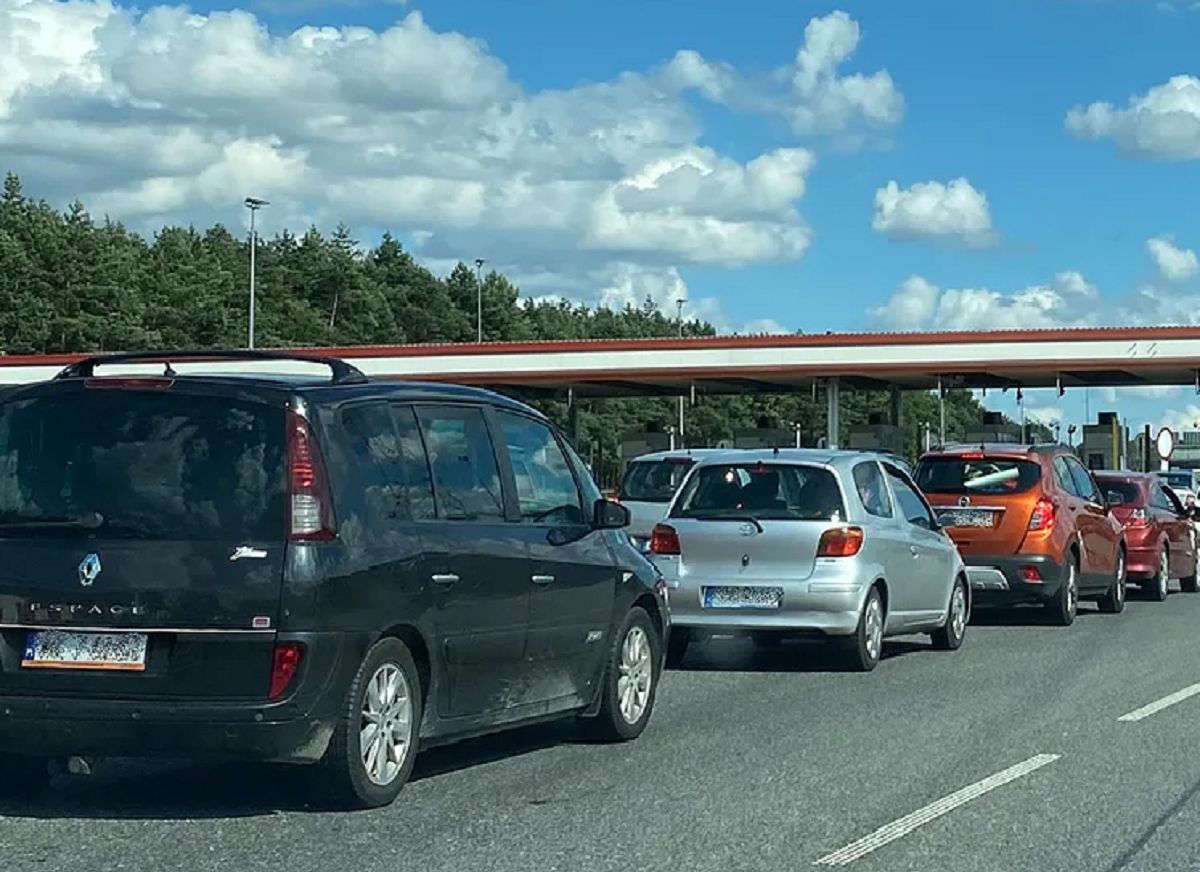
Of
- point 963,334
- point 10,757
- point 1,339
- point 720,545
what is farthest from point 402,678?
point 1,339

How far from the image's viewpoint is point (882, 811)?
28.3 ft

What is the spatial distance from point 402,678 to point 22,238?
80672 millimetres

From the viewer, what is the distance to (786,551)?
47.7 feet

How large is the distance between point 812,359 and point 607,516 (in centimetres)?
4474

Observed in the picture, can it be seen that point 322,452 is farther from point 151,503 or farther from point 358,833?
point 358,833

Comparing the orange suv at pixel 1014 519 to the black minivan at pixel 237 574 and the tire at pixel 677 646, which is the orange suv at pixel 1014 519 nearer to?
the tire at pixel 677 646

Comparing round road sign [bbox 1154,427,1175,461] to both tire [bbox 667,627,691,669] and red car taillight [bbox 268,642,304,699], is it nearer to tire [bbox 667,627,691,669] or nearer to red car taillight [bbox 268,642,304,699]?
tire [bbox 667,627,691,669]

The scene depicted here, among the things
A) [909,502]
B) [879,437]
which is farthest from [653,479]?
[879,437]

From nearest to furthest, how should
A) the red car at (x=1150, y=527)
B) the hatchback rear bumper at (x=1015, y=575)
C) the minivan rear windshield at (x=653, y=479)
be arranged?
the hatchback rear bumper at (x=1015, y=575) < the minivan rear windshield at (x=653, y=479) < the red car at (x=1150, y=527)

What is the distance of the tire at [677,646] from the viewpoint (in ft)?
50.4

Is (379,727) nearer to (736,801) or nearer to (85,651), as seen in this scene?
(85,651)

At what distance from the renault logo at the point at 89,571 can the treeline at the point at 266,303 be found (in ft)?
205

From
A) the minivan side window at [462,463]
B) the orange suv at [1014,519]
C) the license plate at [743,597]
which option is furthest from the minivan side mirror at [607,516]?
the orange suv at [1014,519]

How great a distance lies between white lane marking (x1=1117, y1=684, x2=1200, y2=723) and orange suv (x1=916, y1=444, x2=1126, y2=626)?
5.15m
